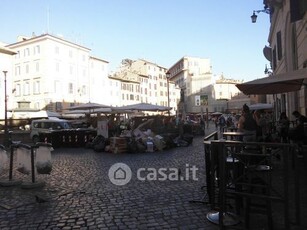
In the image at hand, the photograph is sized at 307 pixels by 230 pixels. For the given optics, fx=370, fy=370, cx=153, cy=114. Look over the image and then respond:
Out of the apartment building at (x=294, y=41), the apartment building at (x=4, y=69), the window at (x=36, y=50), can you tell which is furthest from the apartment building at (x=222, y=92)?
the apartment building at (x=294, y=41)

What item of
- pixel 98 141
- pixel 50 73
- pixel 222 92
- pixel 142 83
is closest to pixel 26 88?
pixel 50 73

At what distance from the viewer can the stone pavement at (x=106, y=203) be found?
18.2ft

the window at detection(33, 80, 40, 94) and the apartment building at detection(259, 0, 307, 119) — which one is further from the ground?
the window at detection(33, 80, 40, 94)

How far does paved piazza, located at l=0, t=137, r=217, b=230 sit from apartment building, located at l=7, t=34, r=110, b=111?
1956 inches

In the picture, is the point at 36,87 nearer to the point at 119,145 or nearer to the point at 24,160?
the point at 119,145

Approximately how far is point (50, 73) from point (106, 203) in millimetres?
54407

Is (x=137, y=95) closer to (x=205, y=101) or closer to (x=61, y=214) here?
(x=205, y=101)

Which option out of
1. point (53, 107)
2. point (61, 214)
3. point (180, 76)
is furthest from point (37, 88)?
point (180, 76)

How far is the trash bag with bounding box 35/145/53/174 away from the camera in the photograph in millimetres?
8711

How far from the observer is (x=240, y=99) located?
97.7 metres

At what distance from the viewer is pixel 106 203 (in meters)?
6.76

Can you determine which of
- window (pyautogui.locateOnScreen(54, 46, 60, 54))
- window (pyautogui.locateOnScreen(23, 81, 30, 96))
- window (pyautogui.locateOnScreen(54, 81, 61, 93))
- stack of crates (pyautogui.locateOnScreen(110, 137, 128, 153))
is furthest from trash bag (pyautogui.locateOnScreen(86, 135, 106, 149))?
window (pyautogui.locateOnScreen(23, 81, 30, 96))

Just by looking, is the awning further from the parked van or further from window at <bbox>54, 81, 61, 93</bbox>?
window at <bbox>54, 81, 61, 93</bbox>

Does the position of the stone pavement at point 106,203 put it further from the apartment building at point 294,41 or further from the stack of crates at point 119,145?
the apartment building at point 294,41
